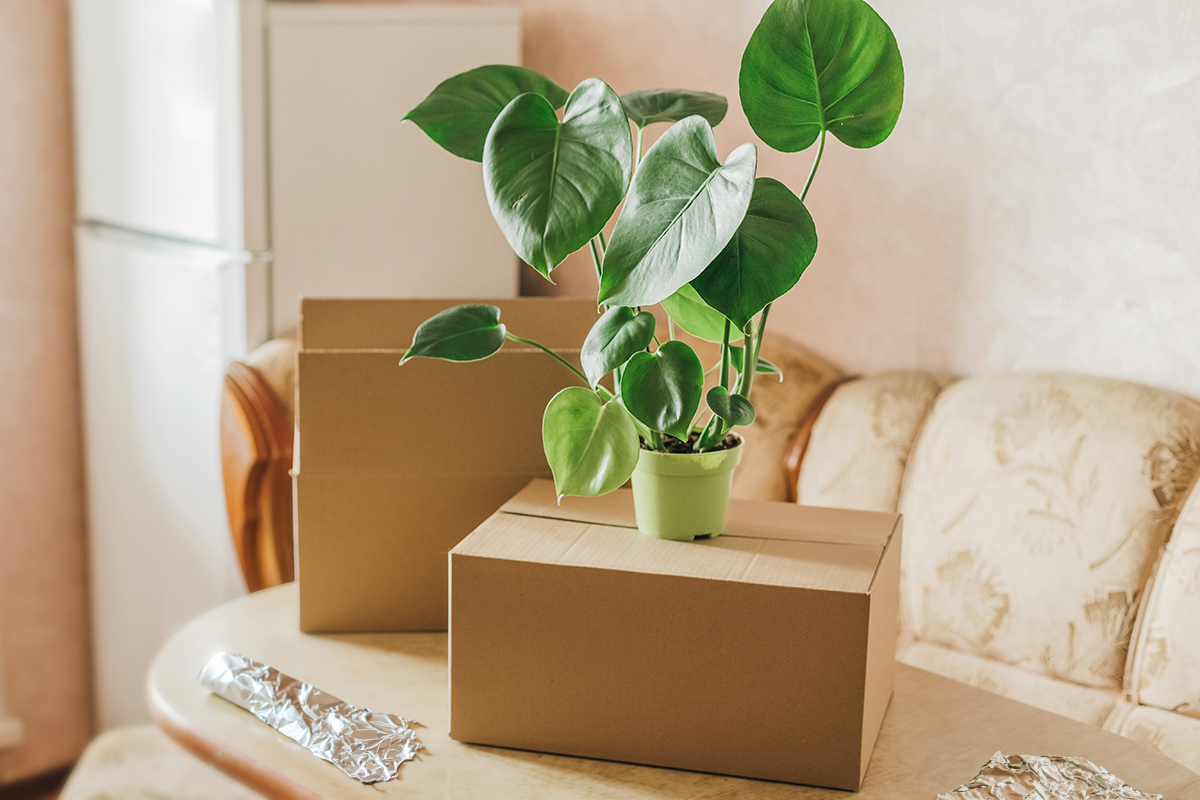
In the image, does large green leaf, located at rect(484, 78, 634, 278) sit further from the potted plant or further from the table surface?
the table surface

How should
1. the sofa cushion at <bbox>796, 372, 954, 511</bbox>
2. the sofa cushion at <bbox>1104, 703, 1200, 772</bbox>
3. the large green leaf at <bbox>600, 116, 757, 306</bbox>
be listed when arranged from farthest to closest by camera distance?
the sofa cushion at <bbox>796, 372, 954, 511</bbox> < the sofa cushion at <bbox>1104, 703, 1200, 772</bbox> < the large green leaf at <bbox>600, 116, 757, 306</bbox>

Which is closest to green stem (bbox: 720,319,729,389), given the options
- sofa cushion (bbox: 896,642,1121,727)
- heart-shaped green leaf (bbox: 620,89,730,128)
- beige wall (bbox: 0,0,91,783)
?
heart-shaped green leaf (bbox: 620,89,730,128)

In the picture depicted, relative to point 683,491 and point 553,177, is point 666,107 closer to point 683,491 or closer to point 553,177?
point 553,177

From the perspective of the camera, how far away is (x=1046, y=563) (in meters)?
1.25

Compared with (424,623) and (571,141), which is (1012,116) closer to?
(571,141)

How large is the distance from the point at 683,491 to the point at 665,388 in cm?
12

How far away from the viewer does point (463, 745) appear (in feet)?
2.82

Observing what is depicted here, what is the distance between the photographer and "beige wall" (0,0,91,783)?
2.03 m

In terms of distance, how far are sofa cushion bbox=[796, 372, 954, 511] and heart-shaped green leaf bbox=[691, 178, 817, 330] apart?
75cm

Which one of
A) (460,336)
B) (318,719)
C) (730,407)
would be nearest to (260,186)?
(460,336)

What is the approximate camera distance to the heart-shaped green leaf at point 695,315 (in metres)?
0.89

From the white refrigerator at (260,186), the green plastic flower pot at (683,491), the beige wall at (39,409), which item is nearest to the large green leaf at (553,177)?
the green plastic flower pot at (683,491)

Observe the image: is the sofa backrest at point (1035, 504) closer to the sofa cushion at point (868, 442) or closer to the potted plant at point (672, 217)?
the sofa cushion at point (868, 442)

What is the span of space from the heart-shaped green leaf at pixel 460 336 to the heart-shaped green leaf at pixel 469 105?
142mm
